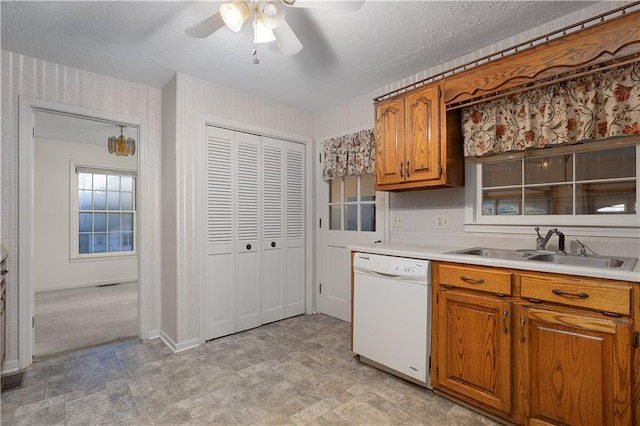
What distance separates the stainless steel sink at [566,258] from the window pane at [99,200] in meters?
→ 5.99

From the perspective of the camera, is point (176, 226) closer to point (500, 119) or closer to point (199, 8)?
point (199, 8)

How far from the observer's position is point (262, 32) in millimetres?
1767

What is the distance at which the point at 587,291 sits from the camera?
4.88 feet

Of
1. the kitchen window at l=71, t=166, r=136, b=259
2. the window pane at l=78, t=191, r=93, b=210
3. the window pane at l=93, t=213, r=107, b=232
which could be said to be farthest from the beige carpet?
the window pane at l=78, t=191, r=93, b=210

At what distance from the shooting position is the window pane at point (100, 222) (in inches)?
218

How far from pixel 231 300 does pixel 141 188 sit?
140 cm

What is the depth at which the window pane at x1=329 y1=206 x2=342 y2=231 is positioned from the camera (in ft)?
11.9

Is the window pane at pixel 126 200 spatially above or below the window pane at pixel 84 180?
below

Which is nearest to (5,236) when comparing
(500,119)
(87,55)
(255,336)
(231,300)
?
(87,55)

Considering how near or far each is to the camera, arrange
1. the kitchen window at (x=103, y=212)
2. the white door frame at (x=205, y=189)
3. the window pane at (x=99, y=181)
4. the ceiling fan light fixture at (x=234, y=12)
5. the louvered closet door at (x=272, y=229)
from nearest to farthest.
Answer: the ceiling fan light fixture at (x=234, y=12), the white door frame at (x=205, y=189), the louvered closet door at (x=272, y=229), the kitchen window at (x=103, y=212), the window pane at (x=99, y=181)

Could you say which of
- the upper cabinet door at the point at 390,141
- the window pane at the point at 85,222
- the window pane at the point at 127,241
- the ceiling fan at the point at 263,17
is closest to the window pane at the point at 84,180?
the window pane at the point at 85,222

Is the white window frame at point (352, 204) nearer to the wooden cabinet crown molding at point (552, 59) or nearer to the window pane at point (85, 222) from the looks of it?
the wooden cabinet crown molding at point (552, 59)

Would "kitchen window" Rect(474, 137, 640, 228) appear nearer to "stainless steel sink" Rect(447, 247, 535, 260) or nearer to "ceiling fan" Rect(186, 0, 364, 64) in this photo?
"stainless steel sink" Rect(447, 247, 535, 260)

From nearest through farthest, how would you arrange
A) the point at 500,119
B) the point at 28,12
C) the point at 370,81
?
1. the point at 28,12
2. the point at 500,119
3. the point at 370,81
